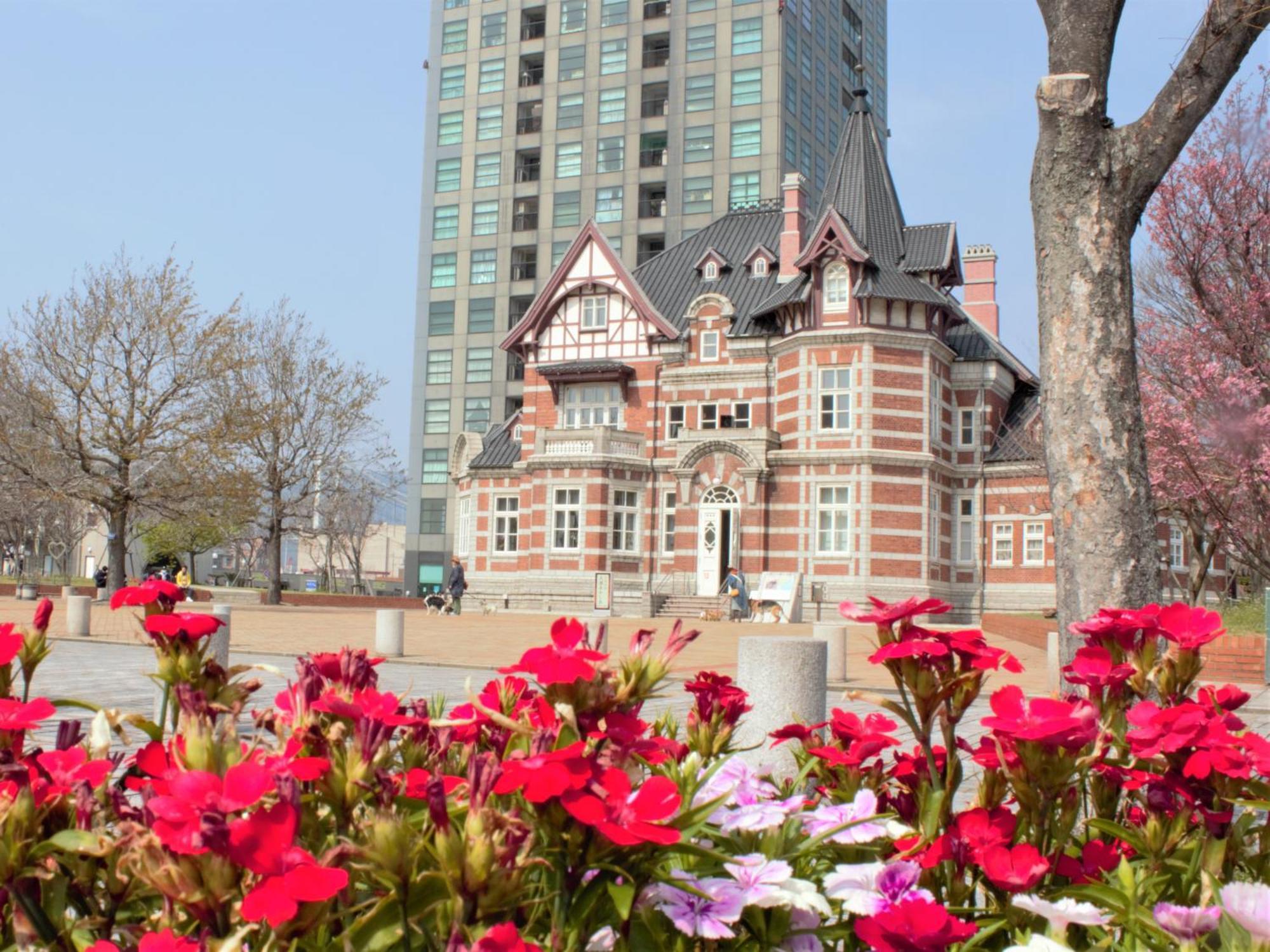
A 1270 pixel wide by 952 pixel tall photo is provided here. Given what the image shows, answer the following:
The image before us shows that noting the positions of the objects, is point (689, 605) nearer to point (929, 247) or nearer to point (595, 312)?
point (595, 312)

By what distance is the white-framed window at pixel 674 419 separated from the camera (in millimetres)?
40094

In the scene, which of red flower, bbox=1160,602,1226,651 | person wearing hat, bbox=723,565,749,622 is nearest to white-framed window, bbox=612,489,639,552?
person wearing hat, bbox=723,565,749,622

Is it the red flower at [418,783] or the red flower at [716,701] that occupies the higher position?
the red flower at [716,701]

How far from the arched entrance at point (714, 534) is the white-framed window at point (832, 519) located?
2.71m

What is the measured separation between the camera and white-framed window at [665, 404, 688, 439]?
4009 cm

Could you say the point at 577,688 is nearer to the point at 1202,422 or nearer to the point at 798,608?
the point at 1202,422

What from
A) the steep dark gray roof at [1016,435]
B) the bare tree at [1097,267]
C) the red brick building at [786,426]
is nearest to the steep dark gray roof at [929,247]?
the red brick building at [786,426]

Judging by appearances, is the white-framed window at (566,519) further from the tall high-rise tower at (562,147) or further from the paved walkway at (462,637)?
the tall high-rise tower at (562,147)

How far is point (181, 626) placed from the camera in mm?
2193

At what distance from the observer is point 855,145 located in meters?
40.6

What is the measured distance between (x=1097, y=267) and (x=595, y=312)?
37340mm

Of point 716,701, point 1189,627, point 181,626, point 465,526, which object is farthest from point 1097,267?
point 465,526

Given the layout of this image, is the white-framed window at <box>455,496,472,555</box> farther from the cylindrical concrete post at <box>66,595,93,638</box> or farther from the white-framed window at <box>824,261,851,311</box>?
the cylindrical concrete post at <box>66,595,93,638</box>

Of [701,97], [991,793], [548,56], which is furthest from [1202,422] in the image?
[548,56]
